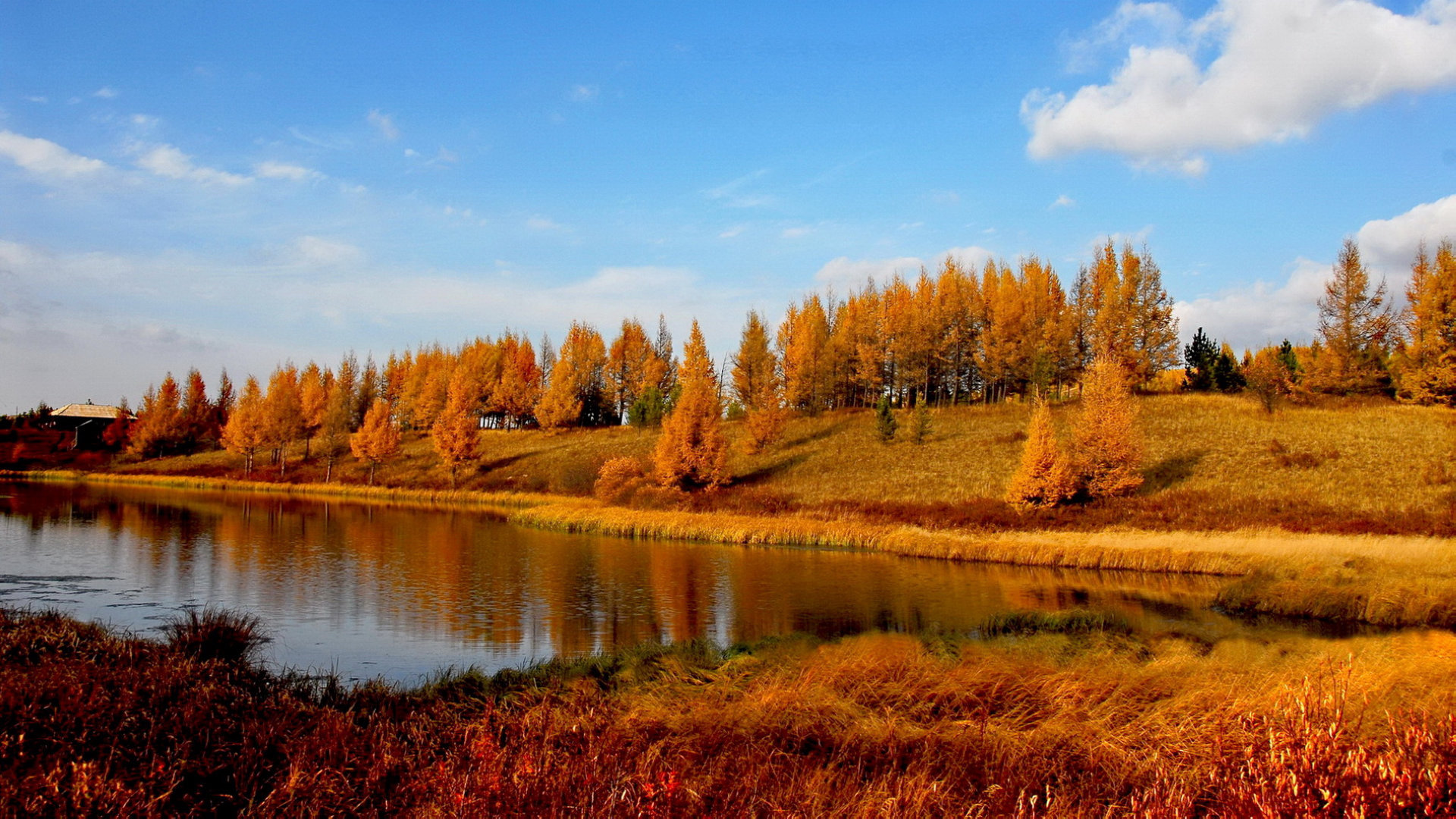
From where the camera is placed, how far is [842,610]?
20.4 meters

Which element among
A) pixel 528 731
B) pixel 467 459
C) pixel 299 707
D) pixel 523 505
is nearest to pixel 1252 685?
pixel 528 731

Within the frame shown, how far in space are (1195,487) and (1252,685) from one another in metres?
37.0

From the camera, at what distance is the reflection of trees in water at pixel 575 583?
18.5m

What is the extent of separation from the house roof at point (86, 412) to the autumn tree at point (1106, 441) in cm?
10505

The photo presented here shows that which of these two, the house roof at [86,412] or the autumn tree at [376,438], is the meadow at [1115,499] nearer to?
the autumn tree at [376,438]

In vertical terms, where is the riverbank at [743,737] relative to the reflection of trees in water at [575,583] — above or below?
above

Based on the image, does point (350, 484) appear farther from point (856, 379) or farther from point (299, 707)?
point (299, 707)

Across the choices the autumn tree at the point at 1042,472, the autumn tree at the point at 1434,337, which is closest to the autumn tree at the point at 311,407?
the autumn tree at the point at 1042,472

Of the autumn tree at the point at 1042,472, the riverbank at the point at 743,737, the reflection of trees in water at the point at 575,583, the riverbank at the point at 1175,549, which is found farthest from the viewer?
the autumn tree at the point at 1042,472

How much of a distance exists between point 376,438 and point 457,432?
8796 millimetres

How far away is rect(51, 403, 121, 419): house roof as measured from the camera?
319 feet

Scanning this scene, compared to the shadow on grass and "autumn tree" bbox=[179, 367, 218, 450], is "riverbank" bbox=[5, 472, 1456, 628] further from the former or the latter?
"autumn tree" bbox=[179, 367, 218, 450]

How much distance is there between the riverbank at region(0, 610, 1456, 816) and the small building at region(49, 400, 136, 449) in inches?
3914

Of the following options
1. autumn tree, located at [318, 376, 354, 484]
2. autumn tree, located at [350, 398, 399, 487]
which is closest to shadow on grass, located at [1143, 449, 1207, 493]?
autumn tree, located at [350, 398, 399, 487]
